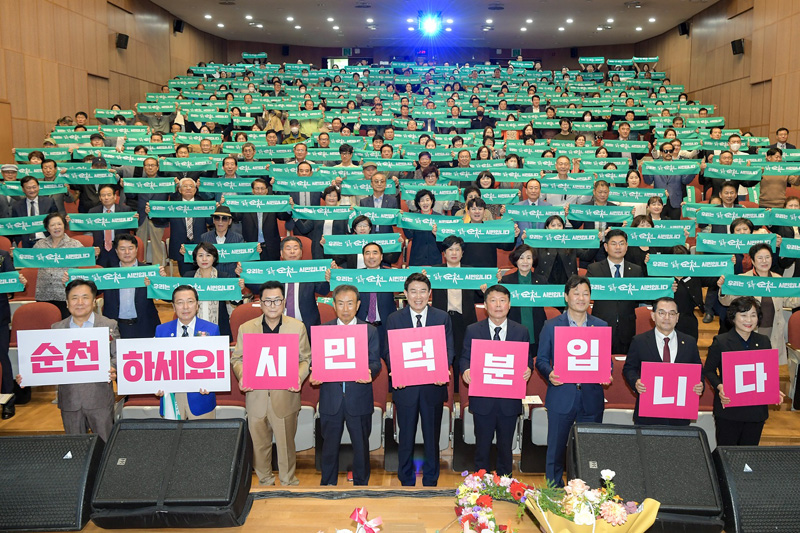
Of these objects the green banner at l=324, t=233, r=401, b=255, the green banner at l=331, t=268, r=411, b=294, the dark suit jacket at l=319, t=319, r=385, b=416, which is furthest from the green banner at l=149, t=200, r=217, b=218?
the dark suit jacket at l=319, t=319, r=385, b=416

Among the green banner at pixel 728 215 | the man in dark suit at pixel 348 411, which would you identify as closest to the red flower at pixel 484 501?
the man in dark suit at pixel 348 411

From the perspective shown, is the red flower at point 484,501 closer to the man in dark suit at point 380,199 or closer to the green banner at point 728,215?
the man in dark suit at point 380,199

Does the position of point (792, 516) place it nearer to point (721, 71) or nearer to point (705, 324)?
point (705, 324)

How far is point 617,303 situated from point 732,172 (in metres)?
4.30

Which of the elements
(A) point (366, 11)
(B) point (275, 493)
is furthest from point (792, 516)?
(A) point (366, 11)

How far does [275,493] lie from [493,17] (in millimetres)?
22317

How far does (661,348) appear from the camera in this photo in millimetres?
4762

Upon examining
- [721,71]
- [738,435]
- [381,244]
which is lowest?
[738,435]

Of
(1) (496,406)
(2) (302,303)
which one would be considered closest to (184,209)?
(2) (302,303)

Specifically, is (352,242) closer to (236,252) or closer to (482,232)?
(236,252)

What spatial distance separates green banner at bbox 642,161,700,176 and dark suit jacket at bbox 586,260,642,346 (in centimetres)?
336

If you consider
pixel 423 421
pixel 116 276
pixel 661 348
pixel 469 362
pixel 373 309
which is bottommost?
pixel 423 421

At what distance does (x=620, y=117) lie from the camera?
14031 millimetres

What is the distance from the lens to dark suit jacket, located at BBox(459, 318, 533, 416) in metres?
4.72
